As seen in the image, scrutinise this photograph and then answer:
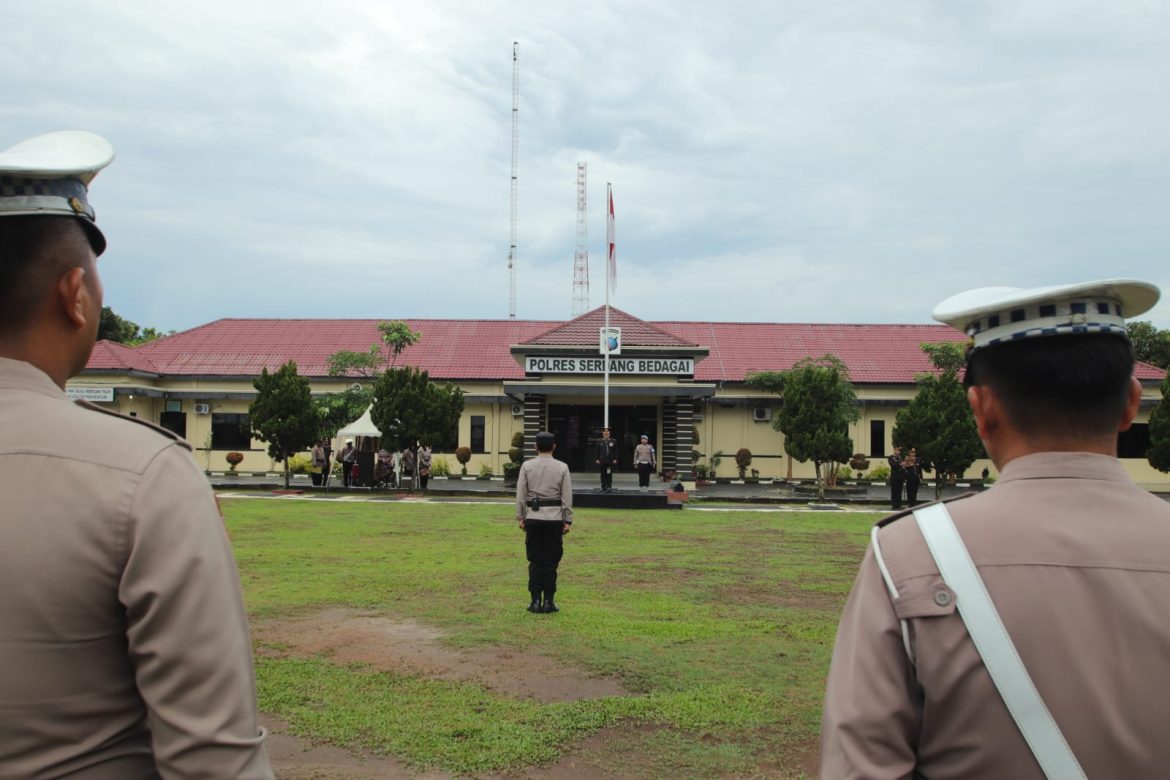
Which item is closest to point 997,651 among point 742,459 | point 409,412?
point 409,412

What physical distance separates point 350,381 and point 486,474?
21.8 feet

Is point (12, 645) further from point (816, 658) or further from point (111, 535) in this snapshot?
point (816, 658)

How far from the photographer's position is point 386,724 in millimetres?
5430

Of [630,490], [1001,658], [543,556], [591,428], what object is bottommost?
[630,490]

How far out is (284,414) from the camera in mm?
26672

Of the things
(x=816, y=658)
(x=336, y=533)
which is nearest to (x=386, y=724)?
(x=816, y=658)

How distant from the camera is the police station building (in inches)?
1161

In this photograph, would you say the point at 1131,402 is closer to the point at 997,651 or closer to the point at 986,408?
the point at 986,408

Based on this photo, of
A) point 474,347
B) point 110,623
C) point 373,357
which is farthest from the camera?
point 474,347

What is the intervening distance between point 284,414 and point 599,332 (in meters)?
10.2

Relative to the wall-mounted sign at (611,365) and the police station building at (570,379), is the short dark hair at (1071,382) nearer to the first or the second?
the police station building at (570,379)

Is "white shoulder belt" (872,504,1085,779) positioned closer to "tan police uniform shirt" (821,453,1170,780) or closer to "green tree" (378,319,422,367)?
"tan police uniform shirt" (821,453,1170,780)

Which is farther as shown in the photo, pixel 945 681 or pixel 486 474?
pixel 486 474

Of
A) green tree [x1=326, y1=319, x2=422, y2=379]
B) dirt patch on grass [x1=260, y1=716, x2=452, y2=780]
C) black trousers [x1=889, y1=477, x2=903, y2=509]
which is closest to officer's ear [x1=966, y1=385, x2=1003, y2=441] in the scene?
dirt patch on grass [x1=260, y1=716, x2=452, y2=780]
